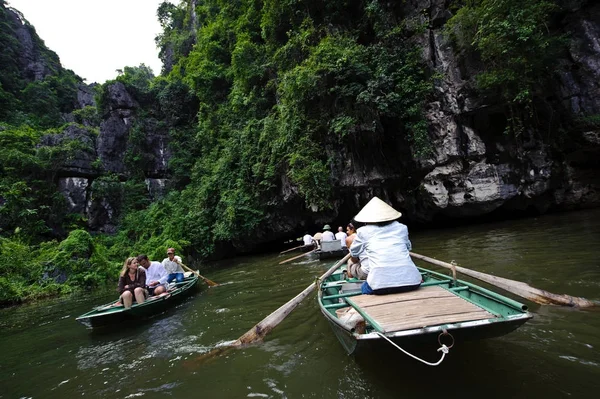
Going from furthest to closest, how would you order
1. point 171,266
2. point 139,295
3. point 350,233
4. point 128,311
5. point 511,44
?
point 511,44
point 171,266
point 350,233
point 139,295
point 128,311

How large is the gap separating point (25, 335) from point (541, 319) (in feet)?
28.0

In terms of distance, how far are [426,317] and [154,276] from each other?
6.06m

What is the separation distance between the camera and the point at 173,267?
25.7ft

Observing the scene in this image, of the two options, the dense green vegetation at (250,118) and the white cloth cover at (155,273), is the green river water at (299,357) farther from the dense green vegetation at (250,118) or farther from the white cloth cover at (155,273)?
the dense green vegetation at (250,118)

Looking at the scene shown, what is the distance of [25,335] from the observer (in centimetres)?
591

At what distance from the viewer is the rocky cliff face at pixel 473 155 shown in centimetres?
1018

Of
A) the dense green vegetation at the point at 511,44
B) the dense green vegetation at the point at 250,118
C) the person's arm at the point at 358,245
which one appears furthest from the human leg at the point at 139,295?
the dense green vegetation at the point at 511,44

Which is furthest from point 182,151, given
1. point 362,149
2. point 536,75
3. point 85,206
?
point 536,75

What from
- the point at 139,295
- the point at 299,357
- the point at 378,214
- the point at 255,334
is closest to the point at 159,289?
the point at 139,295

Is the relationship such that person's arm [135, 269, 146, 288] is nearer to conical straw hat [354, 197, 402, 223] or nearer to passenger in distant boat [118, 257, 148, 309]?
passenger in distant boat [118, 257, 148, 309]

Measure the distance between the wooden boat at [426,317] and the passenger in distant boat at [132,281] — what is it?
4131 mm

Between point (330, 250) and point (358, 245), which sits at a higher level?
point (358, 245)

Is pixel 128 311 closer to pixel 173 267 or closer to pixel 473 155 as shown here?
pixel 173 267

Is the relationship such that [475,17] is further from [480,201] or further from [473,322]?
[473,322]
